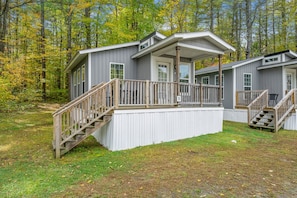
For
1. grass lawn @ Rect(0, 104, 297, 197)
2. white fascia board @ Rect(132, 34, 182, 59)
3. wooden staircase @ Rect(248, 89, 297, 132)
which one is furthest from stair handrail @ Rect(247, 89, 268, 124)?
white fascia board @ Rect(132, 34, 182, 59)

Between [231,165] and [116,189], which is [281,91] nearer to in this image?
[231,165]

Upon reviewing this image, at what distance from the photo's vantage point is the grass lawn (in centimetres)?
378

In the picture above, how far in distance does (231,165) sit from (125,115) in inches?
134

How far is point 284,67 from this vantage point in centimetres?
1267

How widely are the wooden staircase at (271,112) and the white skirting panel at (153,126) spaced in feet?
10.2

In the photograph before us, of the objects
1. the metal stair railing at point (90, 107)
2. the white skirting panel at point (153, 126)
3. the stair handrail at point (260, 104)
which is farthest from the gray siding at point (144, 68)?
the stair handrail at point (260, 104)

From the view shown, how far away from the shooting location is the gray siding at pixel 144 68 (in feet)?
31.8

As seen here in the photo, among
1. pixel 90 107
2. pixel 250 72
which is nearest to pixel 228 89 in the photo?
pixel 250 72

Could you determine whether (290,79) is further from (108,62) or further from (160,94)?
(108,62)

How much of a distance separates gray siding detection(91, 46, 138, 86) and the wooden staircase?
6.85m

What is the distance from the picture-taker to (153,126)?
23.3 feet

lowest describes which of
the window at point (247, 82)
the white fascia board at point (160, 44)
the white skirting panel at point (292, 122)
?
the white skirting panel at point (292, 122)

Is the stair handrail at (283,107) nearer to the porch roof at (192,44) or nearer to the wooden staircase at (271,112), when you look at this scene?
the wooden staircase at (271,112)

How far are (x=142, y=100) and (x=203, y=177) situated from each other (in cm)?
360
